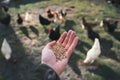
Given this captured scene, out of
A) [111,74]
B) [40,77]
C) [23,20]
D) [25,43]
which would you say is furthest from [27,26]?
[40,77]

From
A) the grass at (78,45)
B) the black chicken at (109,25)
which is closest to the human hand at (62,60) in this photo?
the grass at (78,45)

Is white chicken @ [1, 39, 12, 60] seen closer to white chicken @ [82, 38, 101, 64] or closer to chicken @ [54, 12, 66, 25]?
white chicken @ [82, 38, 101, 64]

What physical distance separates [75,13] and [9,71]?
8.65ft

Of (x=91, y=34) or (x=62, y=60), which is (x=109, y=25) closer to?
(x=91, y=34)

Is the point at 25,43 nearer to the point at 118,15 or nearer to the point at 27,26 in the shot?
the point at 27,26

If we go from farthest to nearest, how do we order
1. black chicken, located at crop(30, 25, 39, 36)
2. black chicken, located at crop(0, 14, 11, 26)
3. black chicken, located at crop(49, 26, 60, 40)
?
1. black chicken, located at crop(0, 14, 11, 26)
2. black chicken, located at crop(30, 25, 39, 36)
3. black chicken, located at crop(49, 26, 60, 40)

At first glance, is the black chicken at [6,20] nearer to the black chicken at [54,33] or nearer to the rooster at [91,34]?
the black chicken at [54,33]

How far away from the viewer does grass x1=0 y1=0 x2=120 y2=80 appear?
4.63 meters

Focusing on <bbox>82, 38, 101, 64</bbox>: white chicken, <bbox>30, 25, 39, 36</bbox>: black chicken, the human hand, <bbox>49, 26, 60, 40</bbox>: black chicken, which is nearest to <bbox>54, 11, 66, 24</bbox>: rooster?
<bbox>30, 25, 39, 36</bbox>: black chicken

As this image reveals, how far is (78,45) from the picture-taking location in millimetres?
5414

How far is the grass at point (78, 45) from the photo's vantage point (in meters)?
4.63

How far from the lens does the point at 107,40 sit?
5.57 metres

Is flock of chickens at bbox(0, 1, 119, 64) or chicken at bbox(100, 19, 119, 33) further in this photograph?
chicken at bbox(100, 19, 119, 33)

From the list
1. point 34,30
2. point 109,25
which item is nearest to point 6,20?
point 34,30
